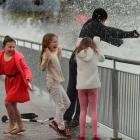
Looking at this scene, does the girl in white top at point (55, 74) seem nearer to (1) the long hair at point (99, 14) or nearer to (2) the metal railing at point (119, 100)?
(2) the metal railing at point (119, 100)

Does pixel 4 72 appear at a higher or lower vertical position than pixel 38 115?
higher

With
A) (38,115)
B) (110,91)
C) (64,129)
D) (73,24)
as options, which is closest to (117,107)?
(110,91)

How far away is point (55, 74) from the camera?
8.50 meters

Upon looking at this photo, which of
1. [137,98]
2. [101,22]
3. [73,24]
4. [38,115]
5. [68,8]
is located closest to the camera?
[137,98]

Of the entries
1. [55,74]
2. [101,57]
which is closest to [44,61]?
[55,74]

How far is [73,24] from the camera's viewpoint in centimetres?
3975

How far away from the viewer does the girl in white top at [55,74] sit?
332 inches

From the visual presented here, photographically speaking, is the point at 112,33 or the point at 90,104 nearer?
the point at 90,104

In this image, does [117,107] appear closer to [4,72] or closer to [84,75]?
[84,75]

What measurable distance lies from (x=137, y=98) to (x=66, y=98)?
128cm

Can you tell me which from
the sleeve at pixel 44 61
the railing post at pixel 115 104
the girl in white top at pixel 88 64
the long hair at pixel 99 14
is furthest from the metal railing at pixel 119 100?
the sleeve at pixel 44 61

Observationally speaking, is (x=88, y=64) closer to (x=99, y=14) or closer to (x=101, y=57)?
(x=101, y=57)

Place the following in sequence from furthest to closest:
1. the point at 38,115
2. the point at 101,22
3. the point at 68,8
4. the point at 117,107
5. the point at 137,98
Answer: the point at 68,8, the point at 38,115, the point at 101,22, the point at 117,107, the point at 137,98

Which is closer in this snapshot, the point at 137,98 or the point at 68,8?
the point at 137,98
